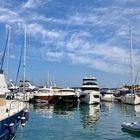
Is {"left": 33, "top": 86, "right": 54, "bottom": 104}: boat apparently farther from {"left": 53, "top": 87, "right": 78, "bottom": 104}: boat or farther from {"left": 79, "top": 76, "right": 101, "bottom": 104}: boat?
{"left": 79, "top": 76, "right": 101, "bottom": 104}: boat

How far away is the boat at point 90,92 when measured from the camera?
73.6 metres

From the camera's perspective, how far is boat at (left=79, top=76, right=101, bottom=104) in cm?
7356

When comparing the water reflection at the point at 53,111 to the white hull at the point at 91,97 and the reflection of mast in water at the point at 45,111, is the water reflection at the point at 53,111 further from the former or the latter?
the white hull at the point at 91,97

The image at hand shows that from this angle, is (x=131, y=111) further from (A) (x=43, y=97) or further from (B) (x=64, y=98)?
(A) (x=43, y=97)

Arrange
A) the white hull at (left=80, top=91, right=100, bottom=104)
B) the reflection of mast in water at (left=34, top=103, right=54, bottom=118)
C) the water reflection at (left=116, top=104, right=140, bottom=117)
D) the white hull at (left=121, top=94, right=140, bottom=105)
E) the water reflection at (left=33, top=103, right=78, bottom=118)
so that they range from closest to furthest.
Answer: the reflection of mast in water at (left=34, top=103, right=54, bottom=118) → the water reflection at (left=33, top=103, right=78, bottom=118) → the water reflection at (left=116, top=104, right=140, bottom=117) → the white hull at (left=121, top=94, right=140, bottom=105) → the white hull at (left=80, top=91, right=100, bottom=104)

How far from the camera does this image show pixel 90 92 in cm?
7356

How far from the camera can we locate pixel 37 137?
30.4 metres

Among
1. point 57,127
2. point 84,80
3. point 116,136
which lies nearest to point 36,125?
point 57,127

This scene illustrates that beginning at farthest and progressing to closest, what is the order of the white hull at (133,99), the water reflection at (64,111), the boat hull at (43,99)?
the boat hull at (43,99), the white hull at (133,99), the water reflection at (64,111)

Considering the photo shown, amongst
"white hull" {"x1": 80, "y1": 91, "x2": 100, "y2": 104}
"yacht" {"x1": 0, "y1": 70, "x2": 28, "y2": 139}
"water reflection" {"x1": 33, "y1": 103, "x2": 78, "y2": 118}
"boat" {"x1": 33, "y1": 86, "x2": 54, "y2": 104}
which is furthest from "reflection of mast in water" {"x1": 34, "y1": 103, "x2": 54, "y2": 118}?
"yacht" {"x1": 0, "y1": 70, "x2": 28, "y2": 139}

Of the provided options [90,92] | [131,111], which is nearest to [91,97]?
[90,92]

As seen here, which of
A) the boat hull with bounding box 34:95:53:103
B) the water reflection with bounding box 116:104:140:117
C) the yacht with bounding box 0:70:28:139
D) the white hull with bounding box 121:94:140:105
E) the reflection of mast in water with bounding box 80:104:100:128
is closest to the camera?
the yacht with bounding box 0:70:28:139

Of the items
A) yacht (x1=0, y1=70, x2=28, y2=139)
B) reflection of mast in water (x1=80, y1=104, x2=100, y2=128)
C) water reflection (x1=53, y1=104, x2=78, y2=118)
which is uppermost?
yacht (x1=0, y1=70, x2=28, y2=139)

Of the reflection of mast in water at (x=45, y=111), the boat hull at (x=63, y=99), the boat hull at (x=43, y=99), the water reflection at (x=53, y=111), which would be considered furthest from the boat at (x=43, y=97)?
the reflection of mast in water at (x=45, y=111)
